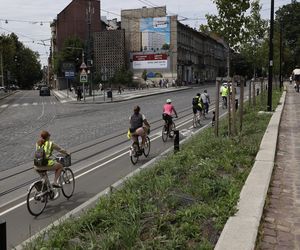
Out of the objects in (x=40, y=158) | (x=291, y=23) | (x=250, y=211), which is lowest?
(x=250, y=211)

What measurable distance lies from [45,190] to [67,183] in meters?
0.85

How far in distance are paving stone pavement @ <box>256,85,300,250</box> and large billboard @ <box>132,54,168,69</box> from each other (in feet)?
225

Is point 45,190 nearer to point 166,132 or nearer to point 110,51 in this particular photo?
point 166,132

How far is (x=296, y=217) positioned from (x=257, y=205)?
482 mm

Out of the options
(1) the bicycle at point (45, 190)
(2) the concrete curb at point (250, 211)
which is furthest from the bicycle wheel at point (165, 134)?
(2) the concrete curb at point (250, 211)

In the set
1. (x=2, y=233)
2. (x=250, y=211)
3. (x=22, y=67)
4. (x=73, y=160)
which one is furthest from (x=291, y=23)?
(x=2, y=233)

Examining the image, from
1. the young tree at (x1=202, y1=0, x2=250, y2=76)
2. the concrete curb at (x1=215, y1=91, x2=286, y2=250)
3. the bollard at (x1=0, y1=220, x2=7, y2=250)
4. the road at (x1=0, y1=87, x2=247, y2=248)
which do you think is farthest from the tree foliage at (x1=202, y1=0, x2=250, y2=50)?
the bollard at (x1=0, y1=220, x2=7, y2=250)

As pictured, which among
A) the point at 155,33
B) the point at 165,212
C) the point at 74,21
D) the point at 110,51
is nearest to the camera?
the point at 165,212

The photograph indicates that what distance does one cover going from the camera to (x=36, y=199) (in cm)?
836

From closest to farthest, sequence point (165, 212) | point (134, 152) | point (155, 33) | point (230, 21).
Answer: point (165, 212) < point (134, 152) < point (230, 21) < point (155, 33)

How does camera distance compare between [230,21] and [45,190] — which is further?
[230,21]

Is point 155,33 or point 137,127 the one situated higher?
point 155,33

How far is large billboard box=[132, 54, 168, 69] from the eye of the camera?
79.0 m

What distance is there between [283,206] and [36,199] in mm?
4276
